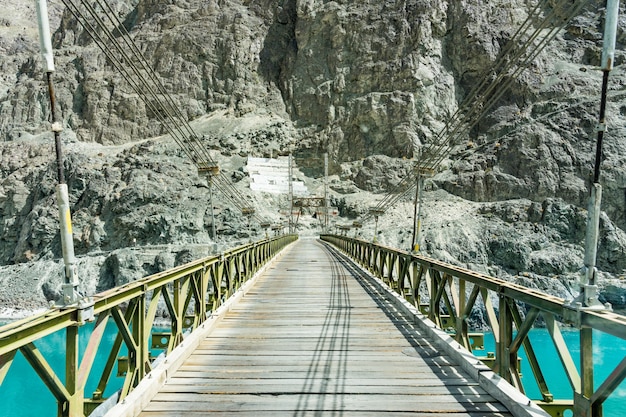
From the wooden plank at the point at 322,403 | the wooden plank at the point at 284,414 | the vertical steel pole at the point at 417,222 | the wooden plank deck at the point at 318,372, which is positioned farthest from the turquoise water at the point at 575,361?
the wooden plank at the point at 284,414

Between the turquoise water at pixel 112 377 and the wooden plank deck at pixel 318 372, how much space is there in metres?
14.5

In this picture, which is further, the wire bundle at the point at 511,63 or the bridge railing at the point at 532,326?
the wire bundle at the point at 511,63

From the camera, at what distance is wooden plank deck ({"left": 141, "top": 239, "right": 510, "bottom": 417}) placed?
390 cm

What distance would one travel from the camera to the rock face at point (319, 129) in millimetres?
42969

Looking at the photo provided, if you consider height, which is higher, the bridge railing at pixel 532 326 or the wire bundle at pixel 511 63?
the wire bundle at pixel 511 63

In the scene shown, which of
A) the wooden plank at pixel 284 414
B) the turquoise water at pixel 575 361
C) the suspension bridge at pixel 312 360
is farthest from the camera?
the turquoise water at pixel 575 361

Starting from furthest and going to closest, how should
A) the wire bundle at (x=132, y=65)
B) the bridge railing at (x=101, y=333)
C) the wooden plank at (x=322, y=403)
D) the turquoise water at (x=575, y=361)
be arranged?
the turquoise water at (x=575, y=361) < the wire bundle at (x=132, y=65) < the wooden plank at (x=322, y=403) < the bridge railing at (x=101, y=333)

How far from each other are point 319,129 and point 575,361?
56.9 metres

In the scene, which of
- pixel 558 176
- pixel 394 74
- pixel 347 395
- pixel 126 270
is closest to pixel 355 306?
pixel 347 395

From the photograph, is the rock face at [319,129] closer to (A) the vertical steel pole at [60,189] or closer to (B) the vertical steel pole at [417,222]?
(B) the vertical steel pole at [417,222]

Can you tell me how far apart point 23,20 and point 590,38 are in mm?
136613

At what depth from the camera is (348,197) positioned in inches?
2453

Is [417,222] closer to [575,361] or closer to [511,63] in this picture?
[511,63]

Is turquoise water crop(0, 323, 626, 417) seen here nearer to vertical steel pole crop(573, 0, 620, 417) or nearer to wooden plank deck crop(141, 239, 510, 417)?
wooden plank deck crop(141, 239, 510, 417)
